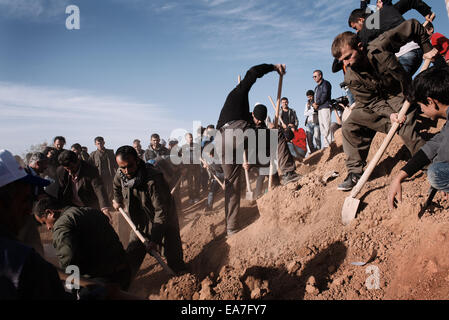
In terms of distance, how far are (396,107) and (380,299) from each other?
7.33ft

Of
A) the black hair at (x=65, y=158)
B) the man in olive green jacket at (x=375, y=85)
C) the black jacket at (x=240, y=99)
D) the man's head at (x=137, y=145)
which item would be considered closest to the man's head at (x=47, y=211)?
the black hair at (x=65, y=158)

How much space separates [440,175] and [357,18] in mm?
3252

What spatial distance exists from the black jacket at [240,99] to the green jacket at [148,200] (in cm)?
143

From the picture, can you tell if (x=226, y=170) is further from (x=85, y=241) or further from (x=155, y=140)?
(x=155, y=140)

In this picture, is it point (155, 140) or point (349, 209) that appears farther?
point (155, 140)

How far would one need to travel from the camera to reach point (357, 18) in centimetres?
443

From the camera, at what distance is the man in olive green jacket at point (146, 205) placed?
375 centimetres

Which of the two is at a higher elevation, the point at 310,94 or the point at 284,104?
the point at 310,94

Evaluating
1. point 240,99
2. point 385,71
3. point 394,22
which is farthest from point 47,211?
point 394,22

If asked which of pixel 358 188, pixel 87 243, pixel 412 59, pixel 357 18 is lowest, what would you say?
pixel 87 243

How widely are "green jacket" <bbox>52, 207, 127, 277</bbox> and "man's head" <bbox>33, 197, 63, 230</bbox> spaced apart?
0.39 feet

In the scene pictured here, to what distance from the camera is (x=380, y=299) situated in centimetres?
245

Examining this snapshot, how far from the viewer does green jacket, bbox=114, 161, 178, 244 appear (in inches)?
150

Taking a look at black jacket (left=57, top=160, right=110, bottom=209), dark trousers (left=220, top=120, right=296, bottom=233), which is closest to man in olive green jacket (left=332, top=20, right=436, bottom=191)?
dark trousers (left=220, top=120, right=296, bottom=233)
